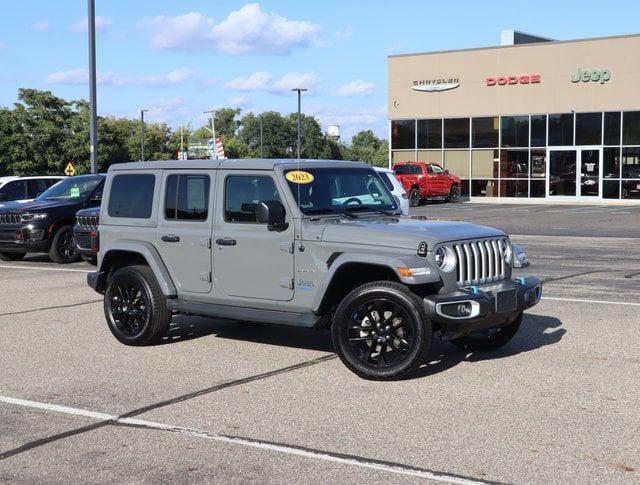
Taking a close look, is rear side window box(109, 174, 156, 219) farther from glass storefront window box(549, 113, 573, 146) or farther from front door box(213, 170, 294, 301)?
glass storefront window box(549, 113, 573, 146)

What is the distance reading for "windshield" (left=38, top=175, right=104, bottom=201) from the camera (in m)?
16.9

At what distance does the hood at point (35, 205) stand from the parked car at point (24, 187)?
10.7 ft

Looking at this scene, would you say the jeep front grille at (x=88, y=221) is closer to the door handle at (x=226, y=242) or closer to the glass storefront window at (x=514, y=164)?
the door handle at (x=226, y=242)

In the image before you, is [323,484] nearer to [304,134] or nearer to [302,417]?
[302,417]

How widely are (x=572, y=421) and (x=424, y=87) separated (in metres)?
39.8

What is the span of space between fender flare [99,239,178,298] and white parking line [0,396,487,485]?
2.01 meters

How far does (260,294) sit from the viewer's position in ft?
24.6

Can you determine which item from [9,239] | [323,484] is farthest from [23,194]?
[323,484]

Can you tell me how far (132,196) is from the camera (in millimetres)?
8477

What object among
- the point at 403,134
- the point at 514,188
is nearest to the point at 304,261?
the point at 514,188

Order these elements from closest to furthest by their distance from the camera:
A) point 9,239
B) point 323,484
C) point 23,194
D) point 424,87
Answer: point 323,484 → point 9,239 → point 23,194 → point 424,87

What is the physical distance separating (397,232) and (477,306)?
85 centimetres

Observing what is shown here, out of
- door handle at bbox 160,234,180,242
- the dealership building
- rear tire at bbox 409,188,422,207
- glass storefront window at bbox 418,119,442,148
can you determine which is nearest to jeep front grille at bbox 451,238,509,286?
door handle at bbox 160,234,180,242

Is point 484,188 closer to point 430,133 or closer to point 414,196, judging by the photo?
point 430,133
